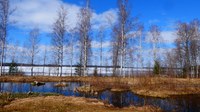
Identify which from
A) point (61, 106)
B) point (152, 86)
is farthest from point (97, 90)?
point (61, 106)

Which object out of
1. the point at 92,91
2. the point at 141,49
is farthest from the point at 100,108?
the point at 141,49

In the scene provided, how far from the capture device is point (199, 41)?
5538 centimetres

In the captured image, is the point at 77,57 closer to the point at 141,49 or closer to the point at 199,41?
the point at 141,49

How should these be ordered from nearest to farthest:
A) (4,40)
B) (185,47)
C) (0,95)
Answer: (0,95)
(4,40)
(185,47)

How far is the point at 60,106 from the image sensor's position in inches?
597

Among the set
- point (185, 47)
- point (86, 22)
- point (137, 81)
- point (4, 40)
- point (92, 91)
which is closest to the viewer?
point (92, 91)

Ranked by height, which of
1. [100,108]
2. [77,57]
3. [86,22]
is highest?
[86,22]

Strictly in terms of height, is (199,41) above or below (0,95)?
above

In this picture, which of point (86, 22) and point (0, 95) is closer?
point (0, 95)

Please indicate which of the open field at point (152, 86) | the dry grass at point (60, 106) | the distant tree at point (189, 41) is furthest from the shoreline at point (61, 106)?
the distant tree at point (189, 41)

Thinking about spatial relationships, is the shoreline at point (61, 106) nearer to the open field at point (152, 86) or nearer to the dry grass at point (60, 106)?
the dry grass at point (60, 106)

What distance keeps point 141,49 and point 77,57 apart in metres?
15.5

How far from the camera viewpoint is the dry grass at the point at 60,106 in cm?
1456

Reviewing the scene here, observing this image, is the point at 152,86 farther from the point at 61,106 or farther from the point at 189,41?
the point at 189,41
